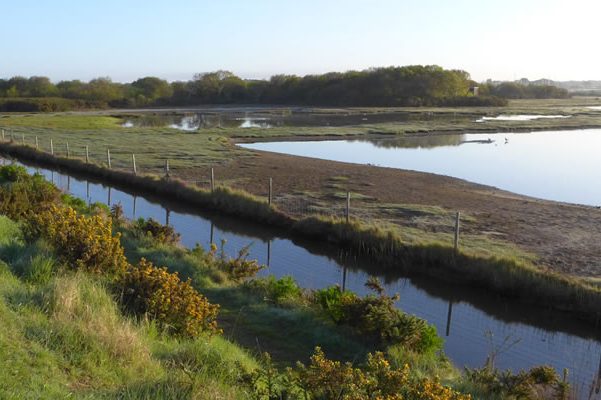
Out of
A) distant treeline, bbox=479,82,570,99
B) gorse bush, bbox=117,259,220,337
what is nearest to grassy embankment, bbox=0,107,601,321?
gorse bush, bbox=117,259,220,337

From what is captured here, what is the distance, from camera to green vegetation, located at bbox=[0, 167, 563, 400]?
5.04 metres

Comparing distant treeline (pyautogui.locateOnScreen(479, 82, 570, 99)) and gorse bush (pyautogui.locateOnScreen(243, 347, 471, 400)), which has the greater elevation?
distant treeline (pyautogui.locateOnScreen(479, 82, 570, 99))

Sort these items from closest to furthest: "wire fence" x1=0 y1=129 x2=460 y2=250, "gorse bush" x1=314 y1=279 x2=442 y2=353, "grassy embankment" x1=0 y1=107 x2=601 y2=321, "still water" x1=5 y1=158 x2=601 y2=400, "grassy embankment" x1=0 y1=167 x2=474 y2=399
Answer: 1. "grassy embankment" x1=0 y1=167 x2=474 y2=399
2. "gorse bush" x1=314 y1=279 x2=442 y2=353
3. "still water" x1=5 y1=158 x2=601 y2=400
4. "grassy embankment" x1=0 y1=107 x2=601 y2=321
5. "wire fence" x1=0 y1=129 x2=460 y2=250

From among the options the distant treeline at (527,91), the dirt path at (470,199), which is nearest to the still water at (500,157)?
the dirt path at (470,199)

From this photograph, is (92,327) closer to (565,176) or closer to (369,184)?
(369,184)

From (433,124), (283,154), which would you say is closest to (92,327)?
(283,154)

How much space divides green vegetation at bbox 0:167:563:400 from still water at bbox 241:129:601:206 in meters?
19.5

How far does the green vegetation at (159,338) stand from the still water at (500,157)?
19.5 meters

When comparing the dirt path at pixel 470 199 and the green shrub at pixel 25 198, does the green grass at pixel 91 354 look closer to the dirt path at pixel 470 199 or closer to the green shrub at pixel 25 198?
the green shrub at pixel 25 198

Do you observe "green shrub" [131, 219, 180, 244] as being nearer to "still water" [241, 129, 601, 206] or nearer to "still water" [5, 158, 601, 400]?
"still water" [5, 158, 601, 400]

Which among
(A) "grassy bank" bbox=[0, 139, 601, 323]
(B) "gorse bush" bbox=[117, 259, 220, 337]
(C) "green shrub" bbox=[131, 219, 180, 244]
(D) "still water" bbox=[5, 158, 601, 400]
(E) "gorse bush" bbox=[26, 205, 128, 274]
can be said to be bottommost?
(D) "still water" bbox=[5, 158, 601, 400]

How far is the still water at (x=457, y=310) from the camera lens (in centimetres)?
1095

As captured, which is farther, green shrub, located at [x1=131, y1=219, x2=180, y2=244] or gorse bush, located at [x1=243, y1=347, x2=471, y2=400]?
green shrub, located at [x1=131, y1=219, x2=180, y2=244]

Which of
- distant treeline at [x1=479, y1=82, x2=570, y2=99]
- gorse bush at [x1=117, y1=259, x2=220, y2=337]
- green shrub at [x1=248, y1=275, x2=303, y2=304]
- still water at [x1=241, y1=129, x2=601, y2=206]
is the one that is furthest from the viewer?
distant treeline at [x1=479, y1=82, x2=570, y2=99]
